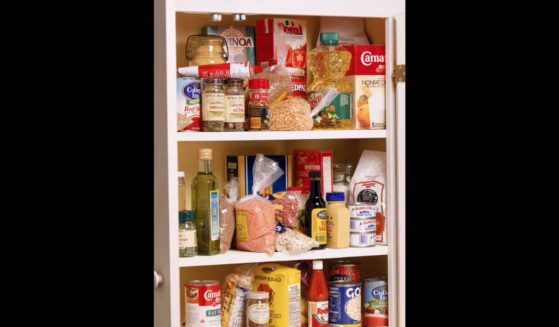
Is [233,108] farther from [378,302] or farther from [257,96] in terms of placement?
[378,302]

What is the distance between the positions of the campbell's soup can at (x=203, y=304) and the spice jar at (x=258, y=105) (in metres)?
0.59

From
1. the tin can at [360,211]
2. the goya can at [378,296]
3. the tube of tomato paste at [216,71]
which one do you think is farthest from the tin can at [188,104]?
the goya can at [378,296]

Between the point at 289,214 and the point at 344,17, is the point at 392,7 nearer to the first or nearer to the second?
the point at 344,17

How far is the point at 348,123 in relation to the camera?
3660 millimetres

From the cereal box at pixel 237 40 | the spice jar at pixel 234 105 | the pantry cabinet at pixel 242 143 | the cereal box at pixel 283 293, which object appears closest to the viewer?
the pantry cabinet at pixel 242 143

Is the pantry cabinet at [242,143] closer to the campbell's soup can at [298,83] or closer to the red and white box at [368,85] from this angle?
the red and white box at [368,85]

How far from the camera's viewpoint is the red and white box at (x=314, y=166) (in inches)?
146

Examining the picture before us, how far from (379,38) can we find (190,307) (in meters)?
1.27

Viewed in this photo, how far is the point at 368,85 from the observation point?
363 cm

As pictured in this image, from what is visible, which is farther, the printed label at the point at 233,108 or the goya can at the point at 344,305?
the goya can at the point at 344,305

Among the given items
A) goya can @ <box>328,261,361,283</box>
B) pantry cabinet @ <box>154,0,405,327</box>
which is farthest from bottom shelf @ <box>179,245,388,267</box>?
goya can @ <box>328,261,361,283</box>

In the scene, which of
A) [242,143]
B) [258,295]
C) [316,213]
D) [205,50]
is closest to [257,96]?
[205,50]

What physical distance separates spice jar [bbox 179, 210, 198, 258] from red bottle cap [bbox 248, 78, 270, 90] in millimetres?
516

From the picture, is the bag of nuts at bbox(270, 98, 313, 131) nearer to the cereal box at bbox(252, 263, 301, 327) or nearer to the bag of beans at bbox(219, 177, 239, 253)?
the bag of beans at bbox(219, 177, 239, 253)
